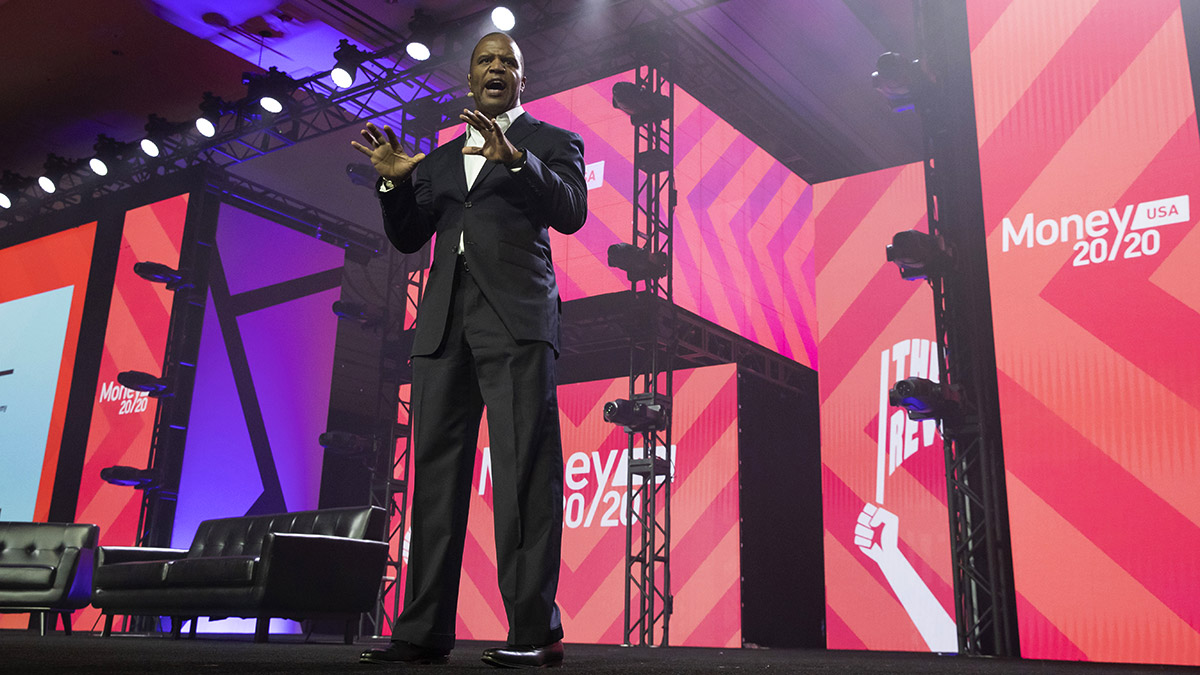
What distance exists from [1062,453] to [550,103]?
17.0 ft

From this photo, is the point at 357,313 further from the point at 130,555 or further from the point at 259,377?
the point at 130,555

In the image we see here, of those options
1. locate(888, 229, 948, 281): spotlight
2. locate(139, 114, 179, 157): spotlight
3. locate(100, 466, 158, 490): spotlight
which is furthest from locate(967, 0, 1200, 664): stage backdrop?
locate(139, 114, 179, 157): spotlight

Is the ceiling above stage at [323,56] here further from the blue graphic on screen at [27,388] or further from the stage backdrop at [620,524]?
the stage backdrop at [620,524]

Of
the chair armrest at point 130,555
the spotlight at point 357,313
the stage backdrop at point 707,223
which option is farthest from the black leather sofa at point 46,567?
the stage backdrop at point 707,223

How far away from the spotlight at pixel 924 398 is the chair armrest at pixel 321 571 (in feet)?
8.70

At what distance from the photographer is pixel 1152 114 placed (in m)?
4.28

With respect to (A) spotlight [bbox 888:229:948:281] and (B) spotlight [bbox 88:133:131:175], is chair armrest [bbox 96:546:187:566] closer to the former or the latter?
(A) spotlight [bbox 888:229:948:281]

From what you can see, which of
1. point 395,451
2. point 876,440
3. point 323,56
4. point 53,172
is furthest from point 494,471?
point 53,172

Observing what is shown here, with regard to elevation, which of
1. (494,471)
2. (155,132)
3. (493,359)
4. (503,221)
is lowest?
(494,471)

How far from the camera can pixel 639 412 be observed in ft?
20.0

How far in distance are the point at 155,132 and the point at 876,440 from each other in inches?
267

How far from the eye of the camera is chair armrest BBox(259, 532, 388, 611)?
14.2ft

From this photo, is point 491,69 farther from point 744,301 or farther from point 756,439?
point 744,301

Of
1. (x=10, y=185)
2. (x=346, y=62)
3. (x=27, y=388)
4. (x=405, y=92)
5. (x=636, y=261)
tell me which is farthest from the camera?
(x=10, y=185)
